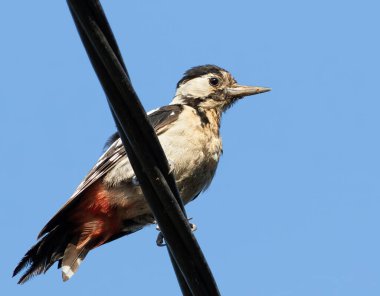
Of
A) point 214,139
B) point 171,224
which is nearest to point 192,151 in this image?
point 214,139

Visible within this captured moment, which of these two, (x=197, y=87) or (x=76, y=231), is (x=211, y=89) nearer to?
(x=197, y=87)

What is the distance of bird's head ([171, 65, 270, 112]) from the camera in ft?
22.6

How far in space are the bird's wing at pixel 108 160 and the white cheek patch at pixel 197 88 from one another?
0.57 m

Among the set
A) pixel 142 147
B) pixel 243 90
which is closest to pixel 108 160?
pixel 243 90

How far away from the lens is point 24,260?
5652 mm

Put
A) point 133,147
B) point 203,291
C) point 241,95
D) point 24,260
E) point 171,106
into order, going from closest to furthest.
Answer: point 133,147 → point 203,291 → point 24,260 → point 171,106 → point 241,95

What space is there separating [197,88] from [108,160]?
1.44 meters

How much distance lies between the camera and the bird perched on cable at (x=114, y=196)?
577 centimetres

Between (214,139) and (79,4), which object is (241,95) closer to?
(214,139)

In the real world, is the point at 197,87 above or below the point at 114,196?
above

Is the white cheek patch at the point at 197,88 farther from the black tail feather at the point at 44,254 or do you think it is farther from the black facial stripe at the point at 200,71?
the black tail feather at the point at 44,254

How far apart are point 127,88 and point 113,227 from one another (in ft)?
10.8

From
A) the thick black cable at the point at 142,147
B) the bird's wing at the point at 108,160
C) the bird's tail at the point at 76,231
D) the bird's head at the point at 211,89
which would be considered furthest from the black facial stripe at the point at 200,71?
the thick black cable at the point at 142,147

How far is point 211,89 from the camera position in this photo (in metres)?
7.02
